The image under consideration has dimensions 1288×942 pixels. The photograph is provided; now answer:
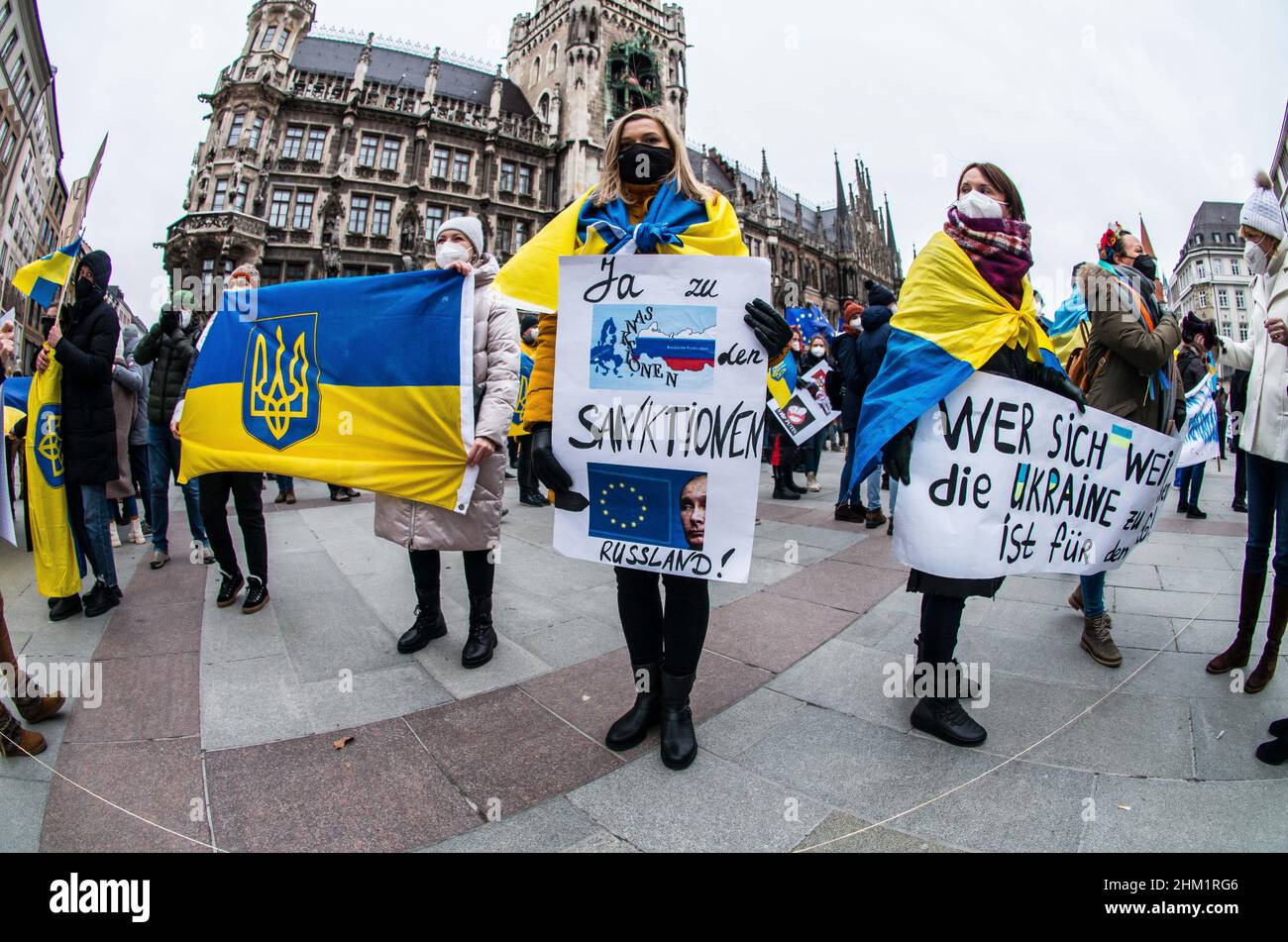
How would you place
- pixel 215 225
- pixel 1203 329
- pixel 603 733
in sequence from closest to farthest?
pixel 603 733
pixel 1203 329
pixel 215 225

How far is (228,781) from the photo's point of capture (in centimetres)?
207

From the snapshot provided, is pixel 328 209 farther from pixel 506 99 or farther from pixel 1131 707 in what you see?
pixel 1131 707

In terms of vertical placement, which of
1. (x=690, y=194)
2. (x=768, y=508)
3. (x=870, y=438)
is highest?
(x=690, y=194)

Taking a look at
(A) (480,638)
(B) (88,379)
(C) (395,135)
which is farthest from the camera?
(C) (395,135)

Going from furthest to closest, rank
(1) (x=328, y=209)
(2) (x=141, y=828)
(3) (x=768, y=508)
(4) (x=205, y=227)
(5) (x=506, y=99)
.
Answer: (5) (x=506, y=99)
(1) (x=328, y=209)
(4) (x=205, y=227)
(3) (x=768, y=508)
(2) (x=141, y=828)

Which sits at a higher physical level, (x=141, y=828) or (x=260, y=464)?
(x=260, y=464)

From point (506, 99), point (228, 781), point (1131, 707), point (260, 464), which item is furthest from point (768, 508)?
point (506, 99)

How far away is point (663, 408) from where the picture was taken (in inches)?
85.6

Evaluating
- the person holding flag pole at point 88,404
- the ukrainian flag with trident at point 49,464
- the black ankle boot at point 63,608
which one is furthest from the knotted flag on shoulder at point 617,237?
the black ankle boot at point 63,608

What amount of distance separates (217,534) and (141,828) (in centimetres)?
259

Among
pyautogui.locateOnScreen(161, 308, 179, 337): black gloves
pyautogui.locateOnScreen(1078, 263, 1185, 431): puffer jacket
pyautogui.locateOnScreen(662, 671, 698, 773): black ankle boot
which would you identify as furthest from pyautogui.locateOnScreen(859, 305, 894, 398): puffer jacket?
pyautogui.locateOnScreen(161, 308, 179, 337): black gloves

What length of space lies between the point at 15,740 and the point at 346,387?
79.1 inches

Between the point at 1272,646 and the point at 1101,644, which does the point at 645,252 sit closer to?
the point at 1101,644

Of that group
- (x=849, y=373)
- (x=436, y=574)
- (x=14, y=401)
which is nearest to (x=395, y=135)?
(x=14, y=401)
